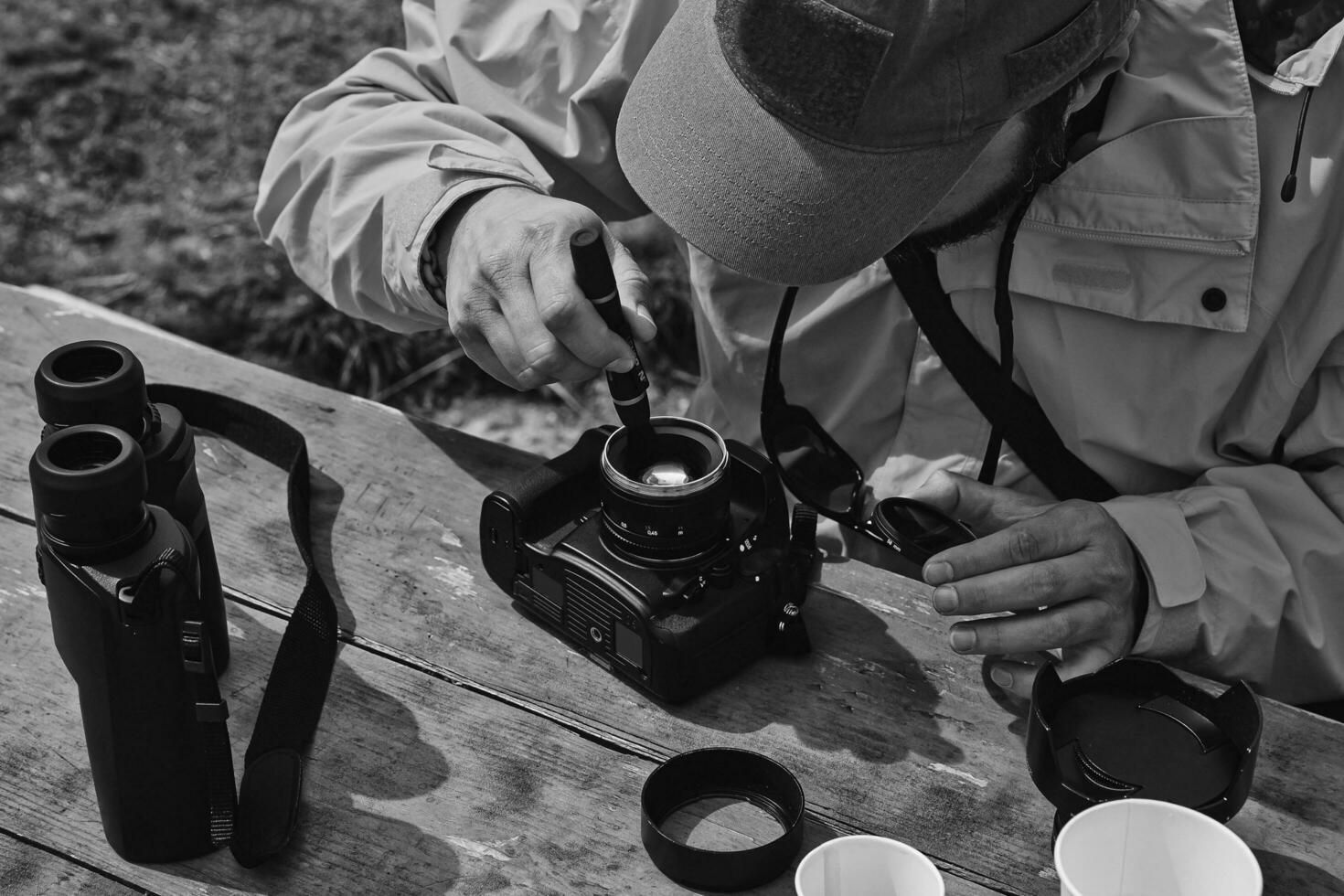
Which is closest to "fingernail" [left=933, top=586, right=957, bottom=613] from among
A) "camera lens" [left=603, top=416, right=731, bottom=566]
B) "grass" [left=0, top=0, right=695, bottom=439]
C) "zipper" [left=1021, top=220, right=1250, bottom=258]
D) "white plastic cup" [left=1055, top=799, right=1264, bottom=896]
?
"camera lens" [left=603, top=416, right=731, bottom=566]

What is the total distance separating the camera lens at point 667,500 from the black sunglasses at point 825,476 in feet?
0.77

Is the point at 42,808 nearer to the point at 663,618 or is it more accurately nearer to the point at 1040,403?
the point at 663,618

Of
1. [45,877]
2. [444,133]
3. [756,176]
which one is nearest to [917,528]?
[756,176]

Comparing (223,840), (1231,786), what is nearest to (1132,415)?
(1231,786)

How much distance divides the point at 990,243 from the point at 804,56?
0.52m

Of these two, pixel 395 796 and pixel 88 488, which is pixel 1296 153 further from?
pixel 88 488

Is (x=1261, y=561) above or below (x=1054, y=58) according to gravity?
below

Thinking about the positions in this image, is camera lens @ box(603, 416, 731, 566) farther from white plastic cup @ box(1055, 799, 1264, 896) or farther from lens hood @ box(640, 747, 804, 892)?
white plastic cup @ box(1055, 799, 1264, 896)

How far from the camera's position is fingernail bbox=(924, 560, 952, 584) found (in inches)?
57.1

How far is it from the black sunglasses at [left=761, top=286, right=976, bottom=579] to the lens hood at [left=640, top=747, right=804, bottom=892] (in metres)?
0.36

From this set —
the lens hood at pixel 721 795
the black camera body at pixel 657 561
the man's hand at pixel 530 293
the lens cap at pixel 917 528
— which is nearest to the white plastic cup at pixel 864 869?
the lens hood at pixel 721 795

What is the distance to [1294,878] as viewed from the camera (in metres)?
1.27

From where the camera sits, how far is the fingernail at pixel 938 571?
1.45m

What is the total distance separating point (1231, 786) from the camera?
122 cm
